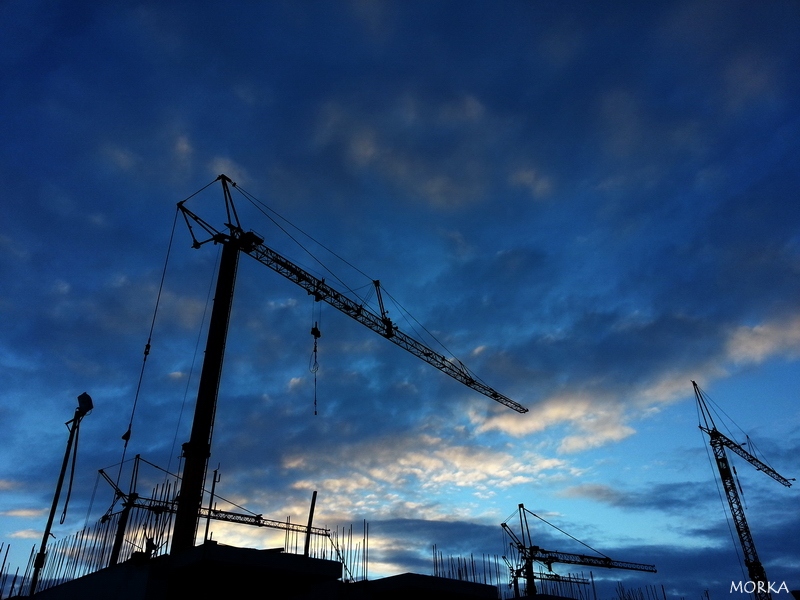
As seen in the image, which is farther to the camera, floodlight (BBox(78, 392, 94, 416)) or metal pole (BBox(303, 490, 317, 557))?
metal pole (BBox(303, 490, 317, 557))

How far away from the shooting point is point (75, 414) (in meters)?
28.0

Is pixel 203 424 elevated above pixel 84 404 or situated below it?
above

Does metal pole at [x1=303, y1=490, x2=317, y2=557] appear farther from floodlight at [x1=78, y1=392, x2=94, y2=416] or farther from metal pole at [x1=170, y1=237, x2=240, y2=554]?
Answer: floodlight at [x1=78, y1=392, x2=94, y2=416]

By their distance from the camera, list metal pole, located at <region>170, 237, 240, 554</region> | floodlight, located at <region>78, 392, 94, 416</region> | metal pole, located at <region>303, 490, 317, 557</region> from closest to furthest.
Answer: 1. floodlight, located at <region>78, 392, 94, 416</region>
2. metal pole, located at <region>170, 237, 240, 554</region>
3. metal pole, located at <region>303, 490, 317, 557</region>

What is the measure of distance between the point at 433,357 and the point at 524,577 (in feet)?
169

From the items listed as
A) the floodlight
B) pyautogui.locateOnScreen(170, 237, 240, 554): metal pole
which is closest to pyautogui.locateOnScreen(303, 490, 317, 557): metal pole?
pyautogui.locateOnScreen(170, 237, 240, 554): metal pole

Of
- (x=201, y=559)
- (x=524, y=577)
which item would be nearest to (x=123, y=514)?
(x=201, y=559)

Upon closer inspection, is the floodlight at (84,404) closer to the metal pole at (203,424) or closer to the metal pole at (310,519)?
the metal pole at (203,424)

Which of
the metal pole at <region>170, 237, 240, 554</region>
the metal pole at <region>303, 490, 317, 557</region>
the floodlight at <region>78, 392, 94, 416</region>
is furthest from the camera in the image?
the metal pole at <region>303, 490, 317, 557</region>

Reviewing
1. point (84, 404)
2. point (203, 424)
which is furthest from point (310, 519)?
point (84, 404)

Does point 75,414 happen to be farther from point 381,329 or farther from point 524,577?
point 524,577

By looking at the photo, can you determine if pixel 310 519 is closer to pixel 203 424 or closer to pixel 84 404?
pixel 203 424

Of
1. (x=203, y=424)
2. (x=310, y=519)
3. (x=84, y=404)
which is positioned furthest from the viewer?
(x=310, y=519)

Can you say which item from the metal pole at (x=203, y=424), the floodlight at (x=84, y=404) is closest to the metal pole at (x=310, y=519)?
the metal pole at (x=203, y=424)
